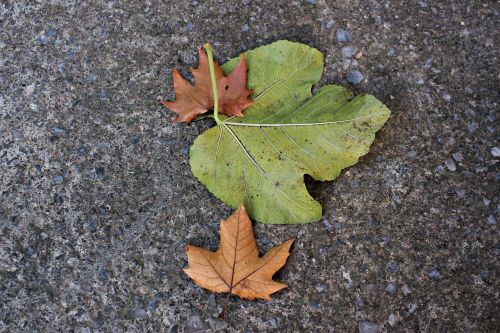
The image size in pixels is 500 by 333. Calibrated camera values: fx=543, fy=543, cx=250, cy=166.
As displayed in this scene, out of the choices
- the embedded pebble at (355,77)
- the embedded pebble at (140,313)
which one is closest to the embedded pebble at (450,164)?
the embedded pebble at (355,77)

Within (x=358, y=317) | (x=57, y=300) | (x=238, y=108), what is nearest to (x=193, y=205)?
(x=238, y=108)

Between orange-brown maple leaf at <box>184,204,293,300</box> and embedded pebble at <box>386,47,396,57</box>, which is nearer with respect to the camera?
orange-brown maple leaf at <box>184,204,293,300</box>

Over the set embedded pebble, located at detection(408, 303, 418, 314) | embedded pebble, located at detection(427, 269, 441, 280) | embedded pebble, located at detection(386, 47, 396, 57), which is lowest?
embedded pebble, located at detection(408, 303, 418, 314)

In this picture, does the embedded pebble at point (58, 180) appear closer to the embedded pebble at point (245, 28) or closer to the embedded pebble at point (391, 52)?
the embedded pebble at point (245, 28)

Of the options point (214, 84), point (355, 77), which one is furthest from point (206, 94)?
point (355, 77)

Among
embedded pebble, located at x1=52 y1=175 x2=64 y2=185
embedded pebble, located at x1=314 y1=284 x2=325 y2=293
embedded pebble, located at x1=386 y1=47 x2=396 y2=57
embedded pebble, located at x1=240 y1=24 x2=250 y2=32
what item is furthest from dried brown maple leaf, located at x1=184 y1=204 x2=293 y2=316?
embedded pebble, located at x1=386 y1=47 x2=396 y2=57

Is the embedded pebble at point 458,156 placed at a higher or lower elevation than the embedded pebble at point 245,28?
lower

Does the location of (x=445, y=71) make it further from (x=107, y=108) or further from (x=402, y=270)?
(x=107, y=108)

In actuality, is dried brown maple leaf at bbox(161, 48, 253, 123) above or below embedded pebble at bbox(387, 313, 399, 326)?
above

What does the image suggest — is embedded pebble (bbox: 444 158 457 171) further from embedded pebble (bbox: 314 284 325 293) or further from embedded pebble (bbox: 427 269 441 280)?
embedded pebble (bbox: 314 284 325 293)

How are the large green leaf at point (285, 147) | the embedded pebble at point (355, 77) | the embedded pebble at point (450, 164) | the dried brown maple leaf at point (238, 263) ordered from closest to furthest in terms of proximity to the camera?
the dried brown maple leaf at point (238, 263) < the large green leaf at point (285, 147) < the embedded pebble at point (450, 164) < the embedded pebble at point (355, 77)
